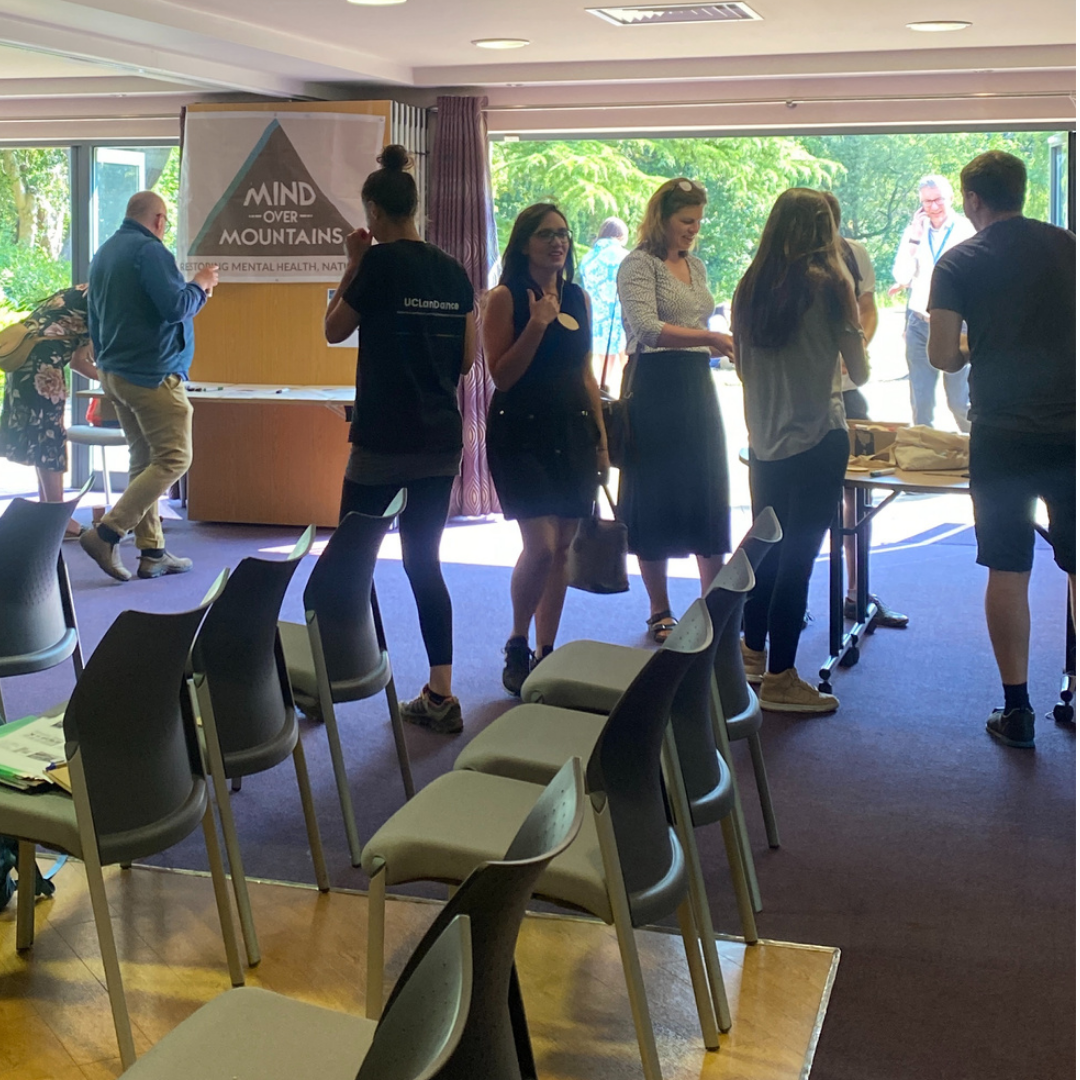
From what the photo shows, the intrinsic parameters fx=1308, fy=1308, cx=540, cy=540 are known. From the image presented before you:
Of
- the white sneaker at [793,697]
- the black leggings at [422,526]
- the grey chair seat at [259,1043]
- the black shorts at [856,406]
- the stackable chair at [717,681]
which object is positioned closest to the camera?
the grey chair seat at [259,1043]

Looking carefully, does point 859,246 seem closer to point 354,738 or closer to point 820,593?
point 820,593

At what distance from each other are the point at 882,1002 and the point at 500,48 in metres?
4.80

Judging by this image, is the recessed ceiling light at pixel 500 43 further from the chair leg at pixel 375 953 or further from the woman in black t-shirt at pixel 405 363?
the chair leg at pixel 375 953

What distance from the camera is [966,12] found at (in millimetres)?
5156

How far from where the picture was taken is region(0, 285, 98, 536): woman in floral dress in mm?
6043

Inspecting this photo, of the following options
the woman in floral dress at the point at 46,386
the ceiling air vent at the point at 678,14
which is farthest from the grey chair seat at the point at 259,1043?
the woman in floral dress at the point at 46,386

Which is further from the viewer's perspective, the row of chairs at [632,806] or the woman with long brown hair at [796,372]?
the woman with long brown hair at [796,372]

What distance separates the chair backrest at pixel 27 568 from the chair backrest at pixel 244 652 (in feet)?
2.43

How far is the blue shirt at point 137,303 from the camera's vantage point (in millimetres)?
5523

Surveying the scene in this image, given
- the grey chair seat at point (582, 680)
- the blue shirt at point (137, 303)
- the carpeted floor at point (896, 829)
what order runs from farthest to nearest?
the blue shirt at point (137, 303) → the grey chair seat at point (582, 680) → the carpeted floor at point (896, 829)

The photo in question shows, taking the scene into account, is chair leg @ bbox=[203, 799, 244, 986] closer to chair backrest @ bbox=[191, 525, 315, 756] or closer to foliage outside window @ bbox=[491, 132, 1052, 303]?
chair backrest @ bbox=[191, 525, 315, 756]

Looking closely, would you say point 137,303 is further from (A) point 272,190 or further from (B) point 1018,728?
(B) point 1018,728

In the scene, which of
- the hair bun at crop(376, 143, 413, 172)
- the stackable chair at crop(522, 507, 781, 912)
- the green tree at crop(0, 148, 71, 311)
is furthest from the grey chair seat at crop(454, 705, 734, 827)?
the green tree at crop(0, 148, 71, 311)

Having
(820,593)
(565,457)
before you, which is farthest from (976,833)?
(820,593)
